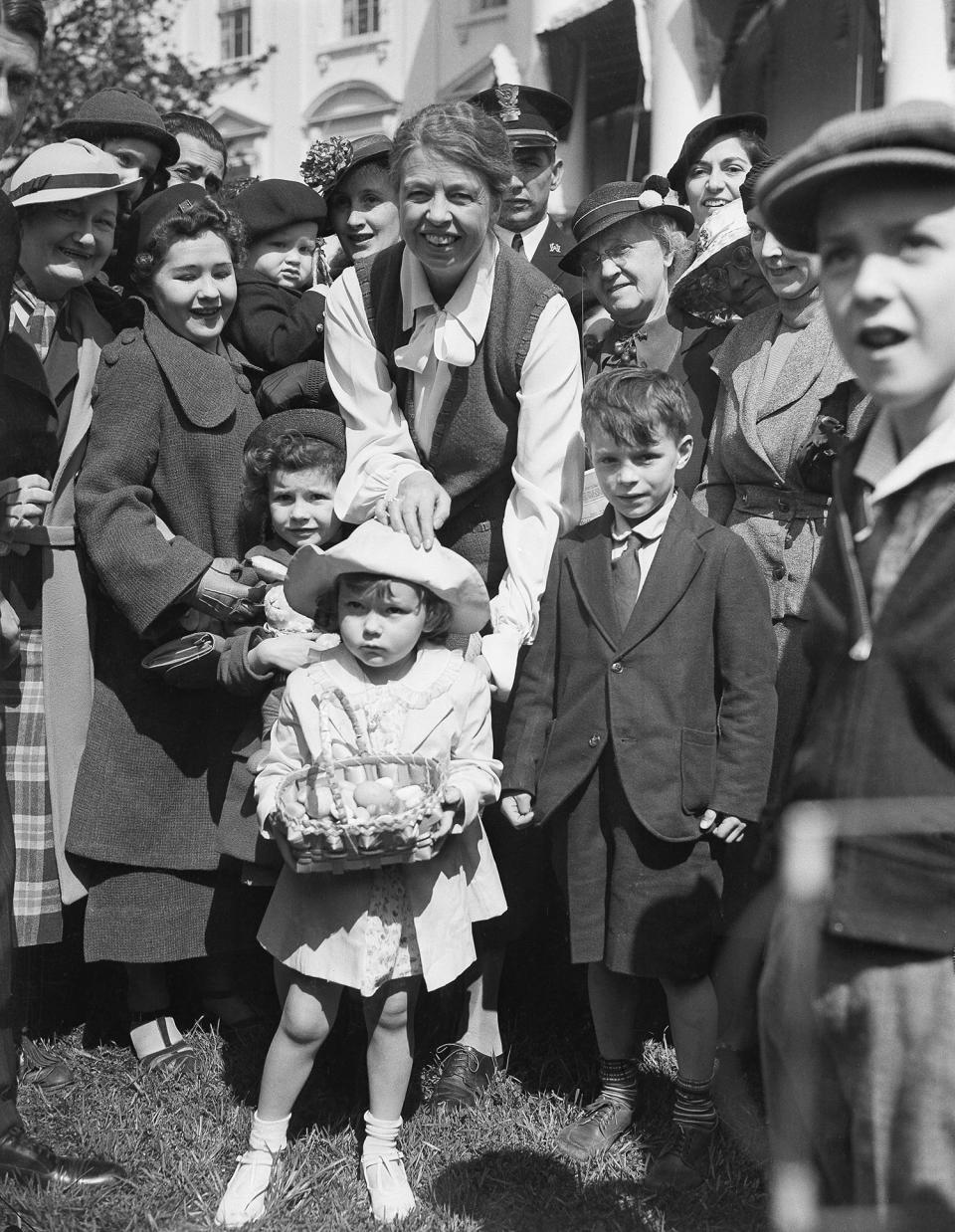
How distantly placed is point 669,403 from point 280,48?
21.3 m

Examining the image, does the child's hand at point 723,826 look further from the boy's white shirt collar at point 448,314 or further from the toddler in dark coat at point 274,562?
the boy's white shirt collar at point 448,314

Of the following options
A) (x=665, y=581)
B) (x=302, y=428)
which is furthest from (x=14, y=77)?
(x=665, y=581)

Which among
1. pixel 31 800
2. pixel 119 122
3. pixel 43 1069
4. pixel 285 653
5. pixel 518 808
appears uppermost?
pixel 119 122

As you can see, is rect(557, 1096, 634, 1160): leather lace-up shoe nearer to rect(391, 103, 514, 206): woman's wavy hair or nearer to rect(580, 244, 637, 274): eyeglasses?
rect(391, 103, 514, 206): woman's wavy hair

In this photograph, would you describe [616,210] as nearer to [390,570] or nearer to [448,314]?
[448,314]

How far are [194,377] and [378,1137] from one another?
2.08 m

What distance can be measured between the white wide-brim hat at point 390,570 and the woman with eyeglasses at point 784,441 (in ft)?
2.78

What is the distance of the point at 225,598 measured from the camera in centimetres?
398

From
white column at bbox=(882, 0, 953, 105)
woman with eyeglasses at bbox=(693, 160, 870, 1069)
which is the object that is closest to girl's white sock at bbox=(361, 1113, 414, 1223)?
woman with eyeglasses at bbox=(693, 160, 870, 1069)

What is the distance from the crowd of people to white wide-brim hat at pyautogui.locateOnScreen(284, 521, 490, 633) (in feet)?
0.03

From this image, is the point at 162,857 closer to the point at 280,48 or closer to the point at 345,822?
the point at 345,822

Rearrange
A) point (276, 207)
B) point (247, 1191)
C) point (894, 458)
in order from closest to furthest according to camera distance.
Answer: point (894, 458)
point (247, 1191)
point (276, 207)

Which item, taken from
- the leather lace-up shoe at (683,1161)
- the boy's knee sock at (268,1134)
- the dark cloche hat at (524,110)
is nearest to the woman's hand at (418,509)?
the boy's knee sock at (268,1134)

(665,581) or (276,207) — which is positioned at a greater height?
(276,207)
